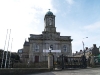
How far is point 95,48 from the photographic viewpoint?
60.8 m

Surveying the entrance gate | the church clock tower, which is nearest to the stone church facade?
the church clock tower

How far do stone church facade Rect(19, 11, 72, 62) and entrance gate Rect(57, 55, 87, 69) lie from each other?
45.2 feet

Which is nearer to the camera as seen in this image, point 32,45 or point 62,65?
point 62,65

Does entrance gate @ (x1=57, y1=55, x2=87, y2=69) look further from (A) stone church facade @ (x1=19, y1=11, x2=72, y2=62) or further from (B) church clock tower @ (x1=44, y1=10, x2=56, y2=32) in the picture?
(B) church clock tower @ (x1=44, y1=10, x2=56, y2=32)

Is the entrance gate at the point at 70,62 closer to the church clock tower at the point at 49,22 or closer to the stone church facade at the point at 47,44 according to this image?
the stone church facade at the point at 47,44

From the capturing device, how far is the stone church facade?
39.1 meters

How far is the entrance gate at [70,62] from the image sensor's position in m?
24.6

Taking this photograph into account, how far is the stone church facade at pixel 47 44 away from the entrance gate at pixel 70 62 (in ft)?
45.2

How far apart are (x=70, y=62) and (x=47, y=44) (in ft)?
51.2

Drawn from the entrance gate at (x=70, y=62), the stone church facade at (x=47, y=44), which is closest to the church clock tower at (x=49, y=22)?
the stone church facade at (x=47, y=44)

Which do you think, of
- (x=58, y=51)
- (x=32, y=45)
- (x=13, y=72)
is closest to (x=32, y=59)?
(x=32, y=45)

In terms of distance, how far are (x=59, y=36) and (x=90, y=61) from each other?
14.9 metres

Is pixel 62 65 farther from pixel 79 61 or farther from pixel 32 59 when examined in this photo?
pixel 32 59

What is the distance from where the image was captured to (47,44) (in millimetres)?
40094
